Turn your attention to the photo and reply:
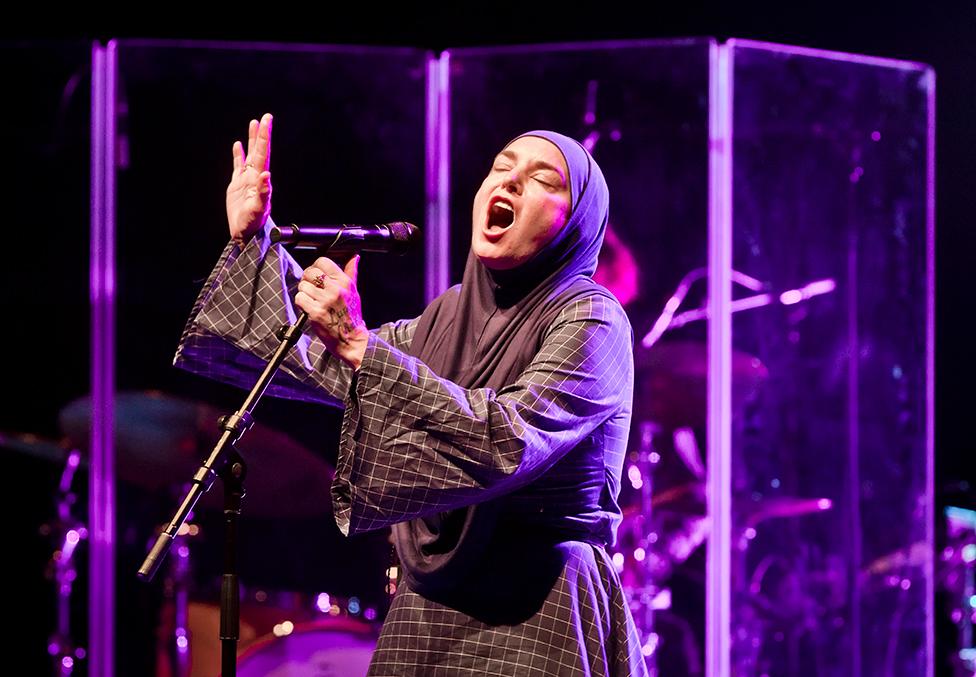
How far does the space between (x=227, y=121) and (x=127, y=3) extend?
814 mm

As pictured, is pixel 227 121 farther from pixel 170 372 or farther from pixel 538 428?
pixel 538 428

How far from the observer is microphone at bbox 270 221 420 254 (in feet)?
6.24

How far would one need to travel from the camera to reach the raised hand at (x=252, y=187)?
84.2 inches

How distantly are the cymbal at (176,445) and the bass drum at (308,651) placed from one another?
0.49 metres

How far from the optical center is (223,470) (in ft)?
6.18

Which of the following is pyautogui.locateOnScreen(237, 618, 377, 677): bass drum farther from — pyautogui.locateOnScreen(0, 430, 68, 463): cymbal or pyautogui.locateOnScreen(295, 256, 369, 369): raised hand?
pyautogui.locateOnScreen(295, 256, 369, 369): raised hand

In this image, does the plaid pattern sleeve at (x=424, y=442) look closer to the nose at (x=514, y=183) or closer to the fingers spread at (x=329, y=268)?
the fingers spread at (x=329, y=268)

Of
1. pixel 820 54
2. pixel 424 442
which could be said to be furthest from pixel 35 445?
pixel 820 54

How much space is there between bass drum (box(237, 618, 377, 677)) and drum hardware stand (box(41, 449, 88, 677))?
1.82 ft

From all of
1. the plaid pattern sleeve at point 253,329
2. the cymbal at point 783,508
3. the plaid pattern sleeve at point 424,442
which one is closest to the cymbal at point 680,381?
the cymbal at point 783,508

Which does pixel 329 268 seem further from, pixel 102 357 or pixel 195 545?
pixel 195 545

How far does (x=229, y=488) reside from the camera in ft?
6.27

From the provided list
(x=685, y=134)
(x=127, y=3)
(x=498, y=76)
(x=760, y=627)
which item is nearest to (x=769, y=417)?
(x=760, y=627)

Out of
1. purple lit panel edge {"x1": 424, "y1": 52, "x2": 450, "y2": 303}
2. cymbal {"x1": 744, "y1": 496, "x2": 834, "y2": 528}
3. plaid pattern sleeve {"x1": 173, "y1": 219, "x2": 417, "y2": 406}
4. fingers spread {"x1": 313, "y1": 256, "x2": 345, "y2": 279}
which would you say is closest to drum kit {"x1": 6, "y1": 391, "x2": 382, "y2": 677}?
purple lit panel edge {"x1": 424, "y1": 52, "x2": 450, "y2": 303}
